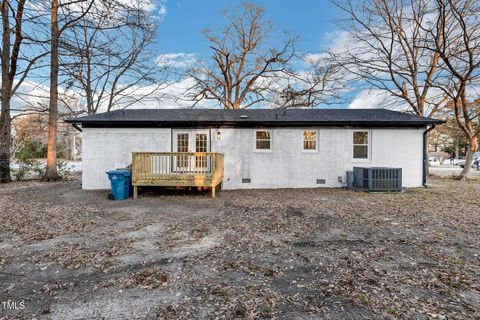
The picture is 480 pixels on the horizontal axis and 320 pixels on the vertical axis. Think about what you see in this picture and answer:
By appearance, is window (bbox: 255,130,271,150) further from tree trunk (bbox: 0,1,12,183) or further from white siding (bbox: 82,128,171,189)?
tree trunk (bbox: 0,1,12,183)

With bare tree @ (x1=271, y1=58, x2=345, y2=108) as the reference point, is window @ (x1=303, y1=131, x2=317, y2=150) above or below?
below

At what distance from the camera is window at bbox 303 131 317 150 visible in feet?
32.6

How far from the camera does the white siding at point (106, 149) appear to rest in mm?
9398

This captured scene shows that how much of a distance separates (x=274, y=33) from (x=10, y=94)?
18863 millimetres

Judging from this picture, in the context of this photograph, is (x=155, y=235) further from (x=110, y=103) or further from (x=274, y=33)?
(x=274, y=33)

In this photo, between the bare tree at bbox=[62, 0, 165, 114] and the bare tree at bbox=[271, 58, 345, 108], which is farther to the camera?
the bare tree at bbox=[271, 58, 345, 108]

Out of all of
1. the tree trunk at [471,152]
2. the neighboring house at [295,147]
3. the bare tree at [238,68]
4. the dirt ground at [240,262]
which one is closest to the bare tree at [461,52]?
the tree trunk at [471,152]

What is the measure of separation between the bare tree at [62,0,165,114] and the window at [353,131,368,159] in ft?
27.7

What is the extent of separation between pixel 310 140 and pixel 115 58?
28.3ft

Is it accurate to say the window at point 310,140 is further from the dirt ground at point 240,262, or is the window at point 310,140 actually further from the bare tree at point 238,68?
the bare tree at point 238,68

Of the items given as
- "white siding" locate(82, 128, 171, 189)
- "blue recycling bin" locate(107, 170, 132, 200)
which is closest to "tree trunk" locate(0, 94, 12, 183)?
"white siding" locate(82, 128, 171, 189)

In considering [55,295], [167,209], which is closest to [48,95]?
[167,209]

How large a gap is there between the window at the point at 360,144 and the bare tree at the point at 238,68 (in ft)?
44.2

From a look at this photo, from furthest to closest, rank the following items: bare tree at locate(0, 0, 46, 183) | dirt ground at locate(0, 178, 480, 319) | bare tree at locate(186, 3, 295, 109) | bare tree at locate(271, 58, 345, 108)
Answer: bare tree at locate(186, 3, 295, 109) → bare tree at locate(271, 58, 345, 108) → bare tree at locate(0, 0, 46, 183) → dirt ground at locate(0, 178, 480, 319)
